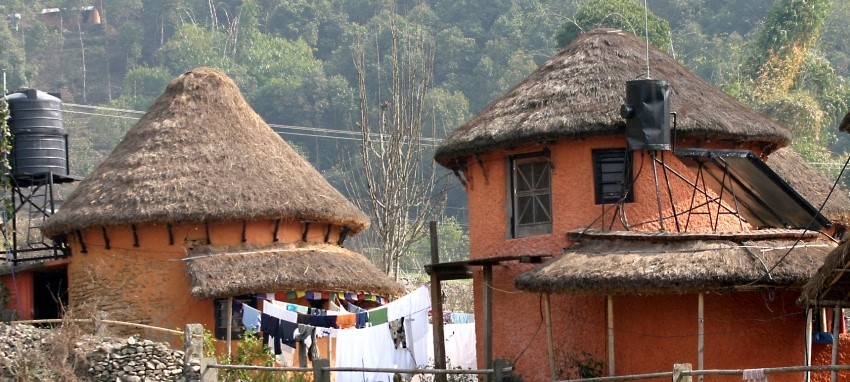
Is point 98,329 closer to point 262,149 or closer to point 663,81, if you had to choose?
point 262,149

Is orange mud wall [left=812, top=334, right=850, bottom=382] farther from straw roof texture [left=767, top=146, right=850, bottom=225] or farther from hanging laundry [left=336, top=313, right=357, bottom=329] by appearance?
hanging laundry [left=336, top=313, right=357, bottom=329]

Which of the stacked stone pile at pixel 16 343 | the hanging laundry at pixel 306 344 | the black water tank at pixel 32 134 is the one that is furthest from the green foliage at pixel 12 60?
the hanging laundry at pixel 306 344

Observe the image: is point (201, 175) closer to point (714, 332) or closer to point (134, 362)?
point (134, 362)

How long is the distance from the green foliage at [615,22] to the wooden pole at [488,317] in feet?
101

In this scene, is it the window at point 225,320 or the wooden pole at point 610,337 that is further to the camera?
the window at point 225,320

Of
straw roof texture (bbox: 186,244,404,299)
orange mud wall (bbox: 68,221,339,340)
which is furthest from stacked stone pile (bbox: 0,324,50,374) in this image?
straw roof texture (bbox: 186,244,404,299)

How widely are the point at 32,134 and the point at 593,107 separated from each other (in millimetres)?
13363

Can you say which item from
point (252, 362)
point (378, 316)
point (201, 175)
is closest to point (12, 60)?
point (201, 175)

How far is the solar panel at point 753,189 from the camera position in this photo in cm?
2216

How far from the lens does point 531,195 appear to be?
22844mm

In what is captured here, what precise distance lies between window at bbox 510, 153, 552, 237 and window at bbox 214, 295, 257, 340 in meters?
5.71

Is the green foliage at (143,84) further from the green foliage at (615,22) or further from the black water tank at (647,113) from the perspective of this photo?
the black water tank at (647,113)

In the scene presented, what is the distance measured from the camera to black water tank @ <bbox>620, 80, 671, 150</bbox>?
69.4 feet

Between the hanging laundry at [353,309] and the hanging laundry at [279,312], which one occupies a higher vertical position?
the hanging laundry at [353,309]
